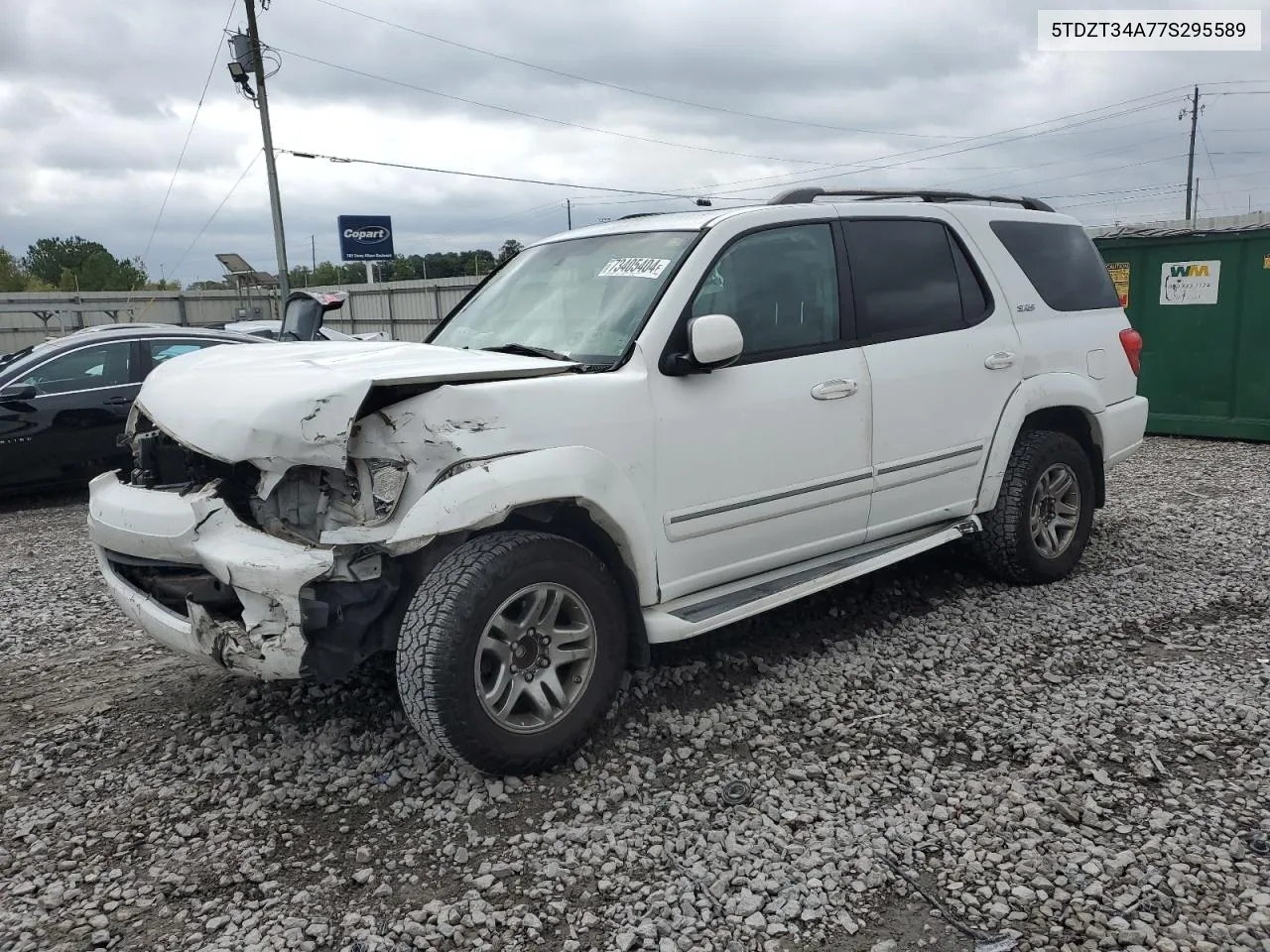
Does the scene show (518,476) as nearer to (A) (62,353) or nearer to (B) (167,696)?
Answer: (B) (167,696)

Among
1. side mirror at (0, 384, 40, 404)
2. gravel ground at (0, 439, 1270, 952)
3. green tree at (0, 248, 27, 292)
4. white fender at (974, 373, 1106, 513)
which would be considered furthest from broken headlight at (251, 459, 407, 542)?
green tree at (0, 248, 27, 292)

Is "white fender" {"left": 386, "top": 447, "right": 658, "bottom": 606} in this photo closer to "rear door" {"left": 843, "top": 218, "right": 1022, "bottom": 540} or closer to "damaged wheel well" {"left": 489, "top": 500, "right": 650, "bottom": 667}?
"damaged wheel well" {"left": 489, "top": 500, "right": 650, "bottom": 667}

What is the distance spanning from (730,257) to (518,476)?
4.68 ft

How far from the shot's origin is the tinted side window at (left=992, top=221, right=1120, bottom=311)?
5168 mm

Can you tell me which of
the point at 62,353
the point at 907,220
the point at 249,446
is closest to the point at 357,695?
the point at 249,446

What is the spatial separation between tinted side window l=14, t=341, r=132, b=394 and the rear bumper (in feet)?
25.3

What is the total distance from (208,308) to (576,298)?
100 feet

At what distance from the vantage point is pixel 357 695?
4.07 metres

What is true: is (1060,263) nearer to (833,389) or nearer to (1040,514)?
(1040,514)

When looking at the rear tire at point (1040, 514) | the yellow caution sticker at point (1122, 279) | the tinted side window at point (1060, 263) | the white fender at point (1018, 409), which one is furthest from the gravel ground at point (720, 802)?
the yellow caution sticker at point (1122, 279)

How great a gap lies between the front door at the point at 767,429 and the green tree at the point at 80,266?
6217 centimetres

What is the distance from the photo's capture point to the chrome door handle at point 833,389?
4.06m

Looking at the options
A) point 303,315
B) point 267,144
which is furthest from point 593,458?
point 267,144

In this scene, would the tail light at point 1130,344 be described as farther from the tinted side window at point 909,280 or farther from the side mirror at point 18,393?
the side mirror at point 18,393
